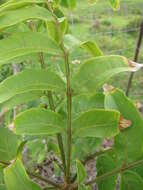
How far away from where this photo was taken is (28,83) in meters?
0.53

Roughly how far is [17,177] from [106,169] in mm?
194

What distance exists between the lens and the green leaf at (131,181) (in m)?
0.60

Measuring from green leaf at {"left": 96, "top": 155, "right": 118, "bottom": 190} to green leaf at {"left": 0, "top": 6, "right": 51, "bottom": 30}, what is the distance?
0.29 metres

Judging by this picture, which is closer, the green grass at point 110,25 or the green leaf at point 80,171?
the green leaf at point 80,171

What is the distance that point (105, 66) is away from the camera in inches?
20.3

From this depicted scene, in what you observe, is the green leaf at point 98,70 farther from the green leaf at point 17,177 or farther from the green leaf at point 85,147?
the green leaf at point 85,147

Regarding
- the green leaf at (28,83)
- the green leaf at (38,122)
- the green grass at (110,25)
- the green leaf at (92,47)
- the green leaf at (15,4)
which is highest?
the green leaf at (15,4)


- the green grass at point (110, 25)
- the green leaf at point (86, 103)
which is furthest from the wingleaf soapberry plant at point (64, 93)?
the green grass at point (110, 25)

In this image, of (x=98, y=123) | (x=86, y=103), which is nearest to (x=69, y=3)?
(x=86, y=103)

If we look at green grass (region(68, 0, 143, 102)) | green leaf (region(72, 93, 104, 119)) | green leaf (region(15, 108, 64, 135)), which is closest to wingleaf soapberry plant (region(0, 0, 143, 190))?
green leaf (region(15, 108, 64, 135))

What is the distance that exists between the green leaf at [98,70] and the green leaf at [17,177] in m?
0.16

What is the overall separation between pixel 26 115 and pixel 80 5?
183 inches

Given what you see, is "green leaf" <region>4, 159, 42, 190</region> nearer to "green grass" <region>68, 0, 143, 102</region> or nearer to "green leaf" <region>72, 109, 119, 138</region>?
"green leaf" <region>72, 109, 119, 138</region>

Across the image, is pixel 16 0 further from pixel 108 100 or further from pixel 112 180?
pixel 112 180
